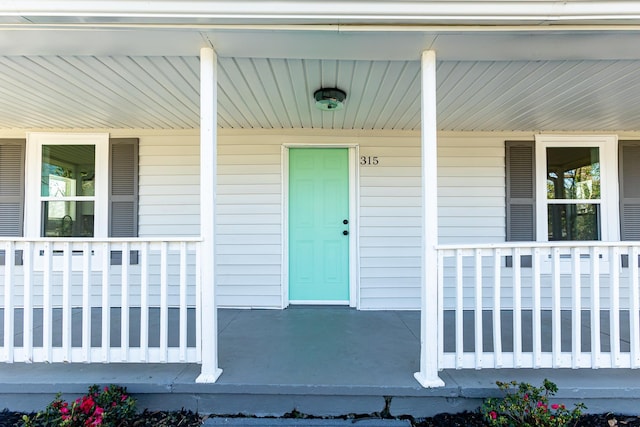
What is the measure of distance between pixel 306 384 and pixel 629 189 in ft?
14.0

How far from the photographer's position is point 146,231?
13.3ft

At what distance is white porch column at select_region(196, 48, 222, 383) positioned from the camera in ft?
7.25

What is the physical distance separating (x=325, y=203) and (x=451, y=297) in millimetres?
1789

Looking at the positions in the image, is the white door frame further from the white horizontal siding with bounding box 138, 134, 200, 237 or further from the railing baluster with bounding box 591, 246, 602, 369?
the railing baluster with bounding box 591, 246, 602, 369

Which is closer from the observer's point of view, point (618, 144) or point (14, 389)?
point (14, 389)

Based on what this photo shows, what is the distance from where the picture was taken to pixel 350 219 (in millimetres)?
4074

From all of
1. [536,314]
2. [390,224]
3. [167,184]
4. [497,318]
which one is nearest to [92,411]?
[497,318]

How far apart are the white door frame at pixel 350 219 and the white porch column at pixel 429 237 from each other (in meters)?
1.77

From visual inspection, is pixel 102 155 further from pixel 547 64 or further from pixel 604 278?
pixel 604 278

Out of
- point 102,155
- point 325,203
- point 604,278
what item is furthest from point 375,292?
point 102,155

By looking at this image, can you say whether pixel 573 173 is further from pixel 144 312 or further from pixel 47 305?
pixel 47 305

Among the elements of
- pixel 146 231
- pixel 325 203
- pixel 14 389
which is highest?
pixel 325 203

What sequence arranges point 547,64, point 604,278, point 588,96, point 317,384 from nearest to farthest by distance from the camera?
1. point 317,384
2. point 547,64
3. point 588,96
4. point 604,278

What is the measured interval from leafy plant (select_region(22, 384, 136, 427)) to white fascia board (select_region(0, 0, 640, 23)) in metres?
2.16
